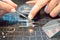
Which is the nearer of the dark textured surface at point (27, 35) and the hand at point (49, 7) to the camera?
the dark textured surface at point (27, 35)

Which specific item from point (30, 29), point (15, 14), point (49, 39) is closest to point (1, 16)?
point (15, 14)

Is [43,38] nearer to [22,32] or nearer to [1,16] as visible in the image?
[22,32]

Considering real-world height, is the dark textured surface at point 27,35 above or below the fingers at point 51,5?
below

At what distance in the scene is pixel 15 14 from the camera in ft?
2.38

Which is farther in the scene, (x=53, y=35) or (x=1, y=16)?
(x=1, y=16)

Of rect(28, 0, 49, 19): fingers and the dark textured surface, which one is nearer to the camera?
the dark textured surface

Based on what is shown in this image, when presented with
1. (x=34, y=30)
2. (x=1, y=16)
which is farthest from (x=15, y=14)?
(x=34, y=30)

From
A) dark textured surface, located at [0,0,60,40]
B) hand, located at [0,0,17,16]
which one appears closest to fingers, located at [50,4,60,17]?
dark textured surface, located at [0,0,60,40]

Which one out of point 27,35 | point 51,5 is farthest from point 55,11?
point 27,35

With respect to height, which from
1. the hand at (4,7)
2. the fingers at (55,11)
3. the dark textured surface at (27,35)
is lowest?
the dark textured surface at (27,35)

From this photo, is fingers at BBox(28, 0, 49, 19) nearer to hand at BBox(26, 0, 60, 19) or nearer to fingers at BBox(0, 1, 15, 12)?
hand at BBox(26, 0, 60, 19)

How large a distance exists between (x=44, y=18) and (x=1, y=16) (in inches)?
9.3

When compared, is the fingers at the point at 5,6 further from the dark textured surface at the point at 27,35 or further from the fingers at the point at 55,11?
the fingers at the point at 55,11

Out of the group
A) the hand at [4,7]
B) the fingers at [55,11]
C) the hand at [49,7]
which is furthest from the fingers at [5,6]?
the fingers at [55,11]
